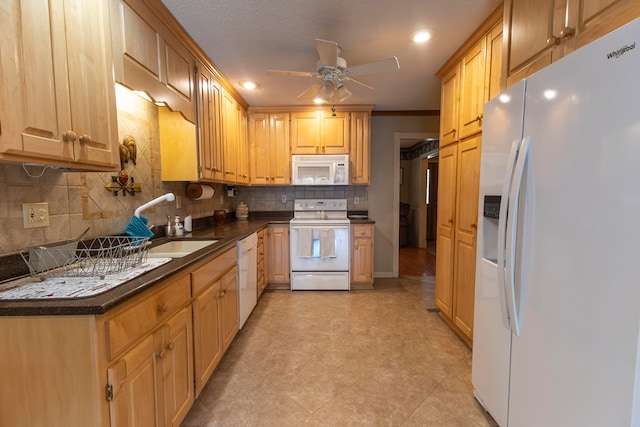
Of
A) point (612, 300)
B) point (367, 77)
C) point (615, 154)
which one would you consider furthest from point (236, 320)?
point (367, 77)

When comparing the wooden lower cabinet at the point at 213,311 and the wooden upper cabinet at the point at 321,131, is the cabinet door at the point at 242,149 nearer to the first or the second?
the wooden upper cabinet at the point at 321,131

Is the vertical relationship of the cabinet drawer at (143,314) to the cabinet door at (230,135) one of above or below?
below

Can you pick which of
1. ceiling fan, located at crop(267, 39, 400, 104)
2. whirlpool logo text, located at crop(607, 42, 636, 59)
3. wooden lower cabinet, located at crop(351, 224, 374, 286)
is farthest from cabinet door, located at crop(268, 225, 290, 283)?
whirlpool logo text, located at crop(607, 42, 636, 59)

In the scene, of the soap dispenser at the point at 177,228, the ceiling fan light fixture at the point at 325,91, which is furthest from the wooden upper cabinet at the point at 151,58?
the ceiling fan light fixture at the point at 325,91

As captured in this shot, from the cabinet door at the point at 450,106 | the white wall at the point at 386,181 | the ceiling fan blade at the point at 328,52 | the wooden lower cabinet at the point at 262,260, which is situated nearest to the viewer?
the ceiling fan blade at the point at 328,52

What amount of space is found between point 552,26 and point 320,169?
268 centimetres

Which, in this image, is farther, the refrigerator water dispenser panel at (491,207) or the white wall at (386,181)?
the white wall at (386,181)

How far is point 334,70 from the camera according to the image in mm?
2172

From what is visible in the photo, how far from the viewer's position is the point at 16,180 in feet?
3.92

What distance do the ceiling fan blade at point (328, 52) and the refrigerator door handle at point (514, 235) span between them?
1333 millimetres

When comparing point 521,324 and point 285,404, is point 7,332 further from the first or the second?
point 521,324

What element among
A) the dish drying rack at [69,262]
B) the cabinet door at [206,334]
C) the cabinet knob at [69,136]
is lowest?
the cabinet door at [206,334]

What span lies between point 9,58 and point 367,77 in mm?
2546

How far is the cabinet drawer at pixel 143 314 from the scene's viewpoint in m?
0.93
